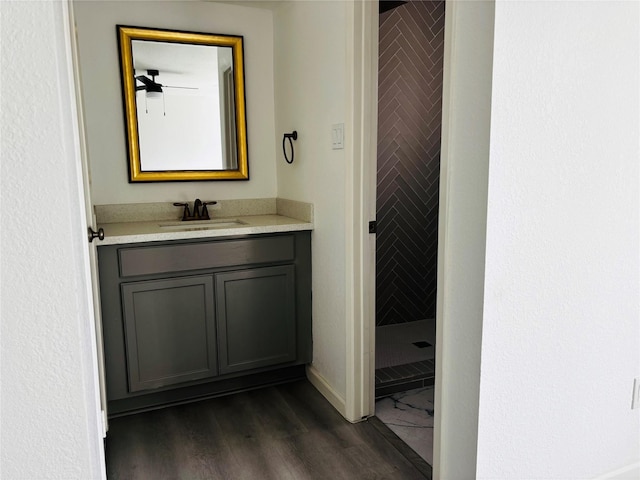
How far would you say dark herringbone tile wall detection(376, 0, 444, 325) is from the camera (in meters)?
3.32

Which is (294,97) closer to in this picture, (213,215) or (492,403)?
(213,215)

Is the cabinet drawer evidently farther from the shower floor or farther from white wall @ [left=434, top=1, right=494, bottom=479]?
white wall @ [left=434, top=1, right=494, bottom=479]

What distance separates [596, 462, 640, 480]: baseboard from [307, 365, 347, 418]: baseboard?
108 cm

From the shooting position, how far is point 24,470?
101 cm

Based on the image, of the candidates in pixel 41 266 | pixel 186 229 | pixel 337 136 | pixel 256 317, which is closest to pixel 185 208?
pixel 186 229

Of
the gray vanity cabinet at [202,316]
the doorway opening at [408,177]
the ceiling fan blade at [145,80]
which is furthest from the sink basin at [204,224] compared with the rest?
the doorway opening at [408,177]

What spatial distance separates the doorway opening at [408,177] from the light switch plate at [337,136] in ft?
3.60

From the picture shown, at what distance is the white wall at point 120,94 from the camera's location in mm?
2623

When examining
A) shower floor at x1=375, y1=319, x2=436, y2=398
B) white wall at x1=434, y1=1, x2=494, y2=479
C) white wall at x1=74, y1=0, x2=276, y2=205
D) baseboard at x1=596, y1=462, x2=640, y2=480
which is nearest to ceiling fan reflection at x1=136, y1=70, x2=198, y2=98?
white wall at x1=74, y1=0, x2=276, y2=205

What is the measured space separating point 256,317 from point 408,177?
152cm

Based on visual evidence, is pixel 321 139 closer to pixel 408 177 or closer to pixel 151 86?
pixel 151 86

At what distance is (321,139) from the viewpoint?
246 centimetres

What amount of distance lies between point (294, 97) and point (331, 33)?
53cm

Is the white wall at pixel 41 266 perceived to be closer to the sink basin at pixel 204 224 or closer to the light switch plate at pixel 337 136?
the light switch plate at pixel 337 136
